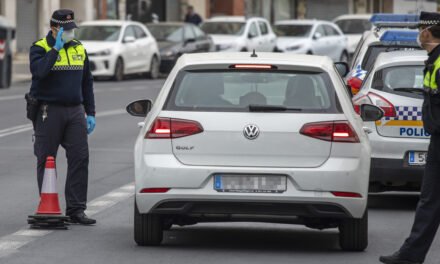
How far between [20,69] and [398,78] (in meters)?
28.4

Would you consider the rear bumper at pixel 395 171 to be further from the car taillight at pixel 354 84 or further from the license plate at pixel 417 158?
the car taillight at pixel 354 84

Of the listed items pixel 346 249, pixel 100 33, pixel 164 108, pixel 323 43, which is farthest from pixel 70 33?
pixel 323 43

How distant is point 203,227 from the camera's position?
11.6m

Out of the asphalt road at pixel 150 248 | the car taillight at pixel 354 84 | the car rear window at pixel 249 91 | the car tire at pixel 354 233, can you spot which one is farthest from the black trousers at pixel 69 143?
the car taillight at pixel 354 84

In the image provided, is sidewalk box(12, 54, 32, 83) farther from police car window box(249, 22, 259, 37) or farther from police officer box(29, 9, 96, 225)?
police officer box(29, 9, 96, 225)

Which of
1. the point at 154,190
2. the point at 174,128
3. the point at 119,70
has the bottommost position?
the point at 119,70

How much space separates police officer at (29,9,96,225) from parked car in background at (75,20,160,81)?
2444 cm

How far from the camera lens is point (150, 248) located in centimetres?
1009

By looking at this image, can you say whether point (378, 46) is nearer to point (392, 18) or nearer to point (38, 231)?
point (392, 18)

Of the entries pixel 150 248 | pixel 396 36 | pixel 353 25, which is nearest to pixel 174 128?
pixel 150 248

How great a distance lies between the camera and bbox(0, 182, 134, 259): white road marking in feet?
33.0

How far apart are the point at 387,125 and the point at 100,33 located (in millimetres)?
25640

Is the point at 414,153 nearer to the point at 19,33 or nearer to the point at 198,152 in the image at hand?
the point at 198,152

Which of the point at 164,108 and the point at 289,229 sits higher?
the point at 164,108
